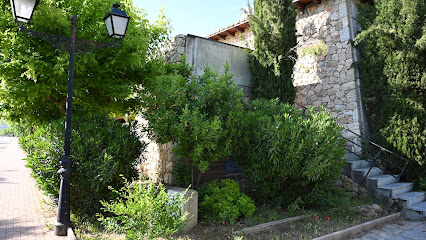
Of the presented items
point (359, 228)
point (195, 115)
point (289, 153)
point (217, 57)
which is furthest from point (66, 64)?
point (359, 228)

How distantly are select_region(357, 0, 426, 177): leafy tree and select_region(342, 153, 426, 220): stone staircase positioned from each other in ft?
2.28

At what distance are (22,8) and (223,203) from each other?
14.7 ft

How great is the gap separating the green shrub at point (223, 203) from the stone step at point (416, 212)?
3794mm

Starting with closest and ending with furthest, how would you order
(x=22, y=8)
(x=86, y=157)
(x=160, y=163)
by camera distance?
(x=22, y=8)
(x=86, y=157)
(x=160, y=163)

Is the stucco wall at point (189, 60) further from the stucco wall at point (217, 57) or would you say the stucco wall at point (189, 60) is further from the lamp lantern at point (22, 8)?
the lamp lantern at point (22, 8)

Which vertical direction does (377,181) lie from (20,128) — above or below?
below

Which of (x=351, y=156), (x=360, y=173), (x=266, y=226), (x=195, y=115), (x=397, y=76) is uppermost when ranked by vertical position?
(x=397, y=76)

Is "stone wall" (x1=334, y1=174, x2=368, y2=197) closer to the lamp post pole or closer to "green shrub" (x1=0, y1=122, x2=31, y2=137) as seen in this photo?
the lamp post pole

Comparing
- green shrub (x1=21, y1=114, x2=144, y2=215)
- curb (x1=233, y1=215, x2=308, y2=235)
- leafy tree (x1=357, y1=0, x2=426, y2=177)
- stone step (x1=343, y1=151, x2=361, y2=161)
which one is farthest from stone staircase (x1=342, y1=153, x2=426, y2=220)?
green shrub (x1=21, y1=114, x2=144, y2=215)

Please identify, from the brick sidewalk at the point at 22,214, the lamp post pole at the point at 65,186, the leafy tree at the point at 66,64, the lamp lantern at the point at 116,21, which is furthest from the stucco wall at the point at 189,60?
the brick sidewalk at the point at 22,214

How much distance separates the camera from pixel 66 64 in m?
5.01

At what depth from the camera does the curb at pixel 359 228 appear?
4816mm

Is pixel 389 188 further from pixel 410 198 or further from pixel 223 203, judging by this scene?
pixel 223 203

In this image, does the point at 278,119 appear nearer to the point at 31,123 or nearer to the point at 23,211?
the point at 23,211
